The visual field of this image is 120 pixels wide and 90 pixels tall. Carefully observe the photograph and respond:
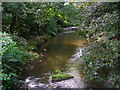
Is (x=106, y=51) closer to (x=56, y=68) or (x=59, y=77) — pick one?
(x=59, y=77)

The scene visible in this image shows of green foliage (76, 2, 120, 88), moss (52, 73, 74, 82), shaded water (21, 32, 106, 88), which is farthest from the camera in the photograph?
moss (52, 73, 74, 82)

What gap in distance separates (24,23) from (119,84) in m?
7.78

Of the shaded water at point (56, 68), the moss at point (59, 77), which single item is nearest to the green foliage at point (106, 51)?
the shaded water at point (56, 68)

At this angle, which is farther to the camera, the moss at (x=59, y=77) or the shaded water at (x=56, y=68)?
the moss at (x=59, y=77)

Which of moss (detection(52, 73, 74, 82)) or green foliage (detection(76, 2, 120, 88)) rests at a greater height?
green foliage (detection(76, 2, 120, 88))

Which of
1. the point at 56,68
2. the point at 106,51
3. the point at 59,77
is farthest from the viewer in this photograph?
the point at 56,68

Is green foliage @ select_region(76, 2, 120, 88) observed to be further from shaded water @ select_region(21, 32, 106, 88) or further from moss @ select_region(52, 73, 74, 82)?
moss @ select_region(52, 73, 74, 82)

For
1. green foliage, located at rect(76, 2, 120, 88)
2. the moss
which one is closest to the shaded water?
the moss

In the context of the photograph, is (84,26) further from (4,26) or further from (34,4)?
(34,4)

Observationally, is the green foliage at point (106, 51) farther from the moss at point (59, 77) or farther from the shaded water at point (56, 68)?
the moss at point (59, 77)

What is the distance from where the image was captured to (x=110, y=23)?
150 inches

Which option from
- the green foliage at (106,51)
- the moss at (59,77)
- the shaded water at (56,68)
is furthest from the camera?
the moss at (59,77)

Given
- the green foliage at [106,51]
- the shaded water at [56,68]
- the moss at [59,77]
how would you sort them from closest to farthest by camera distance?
the green foliage at [106,51] < the shaded water at [56,68] < the moss at [59,77]

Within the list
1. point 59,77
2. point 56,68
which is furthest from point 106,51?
point 56,68
